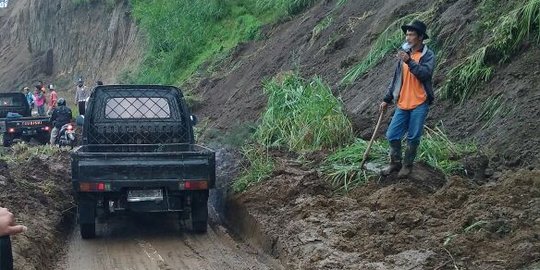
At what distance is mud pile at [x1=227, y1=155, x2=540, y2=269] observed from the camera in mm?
6734

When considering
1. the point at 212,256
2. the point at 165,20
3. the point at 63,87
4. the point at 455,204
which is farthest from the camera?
the point at 63,87

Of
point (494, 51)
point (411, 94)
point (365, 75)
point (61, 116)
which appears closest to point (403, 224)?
point (411, 94)

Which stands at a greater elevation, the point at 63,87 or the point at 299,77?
the point at 299,77

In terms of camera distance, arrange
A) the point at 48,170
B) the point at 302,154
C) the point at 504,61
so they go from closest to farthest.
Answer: the point at 504,61 → the point at 302,154 → the point at 48,170

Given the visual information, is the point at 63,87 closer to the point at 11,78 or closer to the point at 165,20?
the point at 11,78

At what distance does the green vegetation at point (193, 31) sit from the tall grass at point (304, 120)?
34.1 feet

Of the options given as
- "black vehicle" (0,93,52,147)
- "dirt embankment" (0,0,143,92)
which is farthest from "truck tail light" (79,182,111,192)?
"dirt embankment" (0,0,143,92)

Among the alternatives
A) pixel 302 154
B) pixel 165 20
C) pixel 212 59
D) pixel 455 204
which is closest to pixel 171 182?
pixel 302 154

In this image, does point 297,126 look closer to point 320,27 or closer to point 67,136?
point 320,27

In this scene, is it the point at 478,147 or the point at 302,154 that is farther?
the point at 302,154

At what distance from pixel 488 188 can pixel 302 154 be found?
4219 millimetres

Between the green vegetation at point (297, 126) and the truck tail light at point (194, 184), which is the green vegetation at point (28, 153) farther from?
the truck tail light at point (194, 184)

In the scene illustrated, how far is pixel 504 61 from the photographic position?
35.9 feet

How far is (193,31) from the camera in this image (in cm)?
2834
